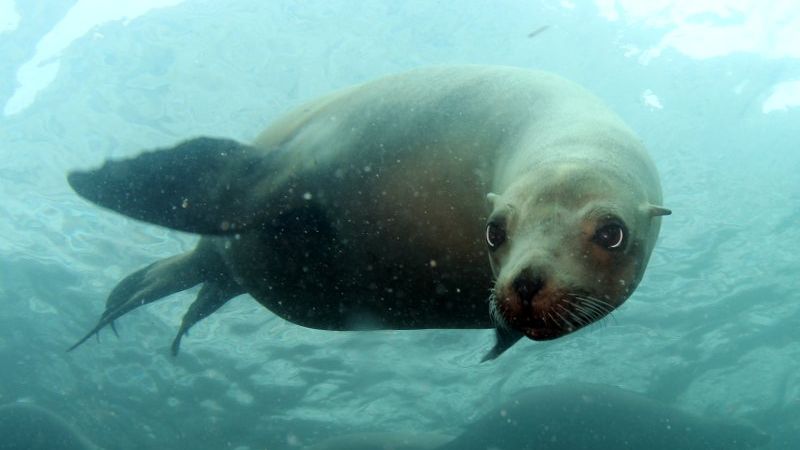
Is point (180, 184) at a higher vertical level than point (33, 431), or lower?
higher

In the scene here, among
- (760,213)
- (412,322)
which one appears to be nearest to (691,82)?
(760,213)

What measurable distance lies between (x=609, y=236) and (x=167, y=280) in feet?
13.8

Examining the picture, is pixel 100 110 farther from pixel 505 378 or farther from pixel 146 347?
pixel 505 378

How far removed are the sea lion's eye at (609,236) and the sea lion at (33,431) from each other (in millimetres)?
16930

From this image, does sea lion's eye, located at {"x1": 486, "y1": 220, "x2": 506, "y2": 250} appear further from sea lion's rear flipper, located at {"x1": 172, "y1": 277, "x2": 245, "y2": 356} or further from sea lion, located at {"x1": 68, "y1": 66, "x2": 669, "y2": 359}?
sea lion's rear flipper, located at {"x1": 172, "y1": 277, "x2": 245, "y2": 356}

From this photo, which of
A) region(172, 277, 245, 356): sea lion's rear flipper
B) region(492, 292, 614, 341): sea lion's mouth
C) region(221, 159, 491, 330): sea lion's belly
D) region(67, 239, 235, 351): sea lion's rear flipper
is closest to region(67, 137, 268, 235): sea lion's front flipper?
region(221, 159, 491, 330): sea lion's belly

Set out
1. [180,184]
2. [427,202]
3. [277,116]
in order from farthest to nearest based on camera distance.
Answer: [277,116], [180,184], [427,202]

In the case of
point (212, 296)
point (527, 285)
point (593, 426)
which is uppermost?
point (527, 285)

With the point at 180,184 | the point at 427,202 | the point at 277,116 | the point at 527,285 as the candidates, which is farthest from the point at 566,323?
the point at 277,116

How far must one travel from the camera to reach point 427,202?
285cm

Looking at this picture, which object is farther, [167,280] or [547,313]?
[167,280]

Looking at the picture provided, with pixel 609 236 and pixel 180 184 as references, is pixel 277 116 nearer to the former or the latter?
pixel 180 184

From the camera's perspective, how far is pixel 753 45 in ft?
32.4

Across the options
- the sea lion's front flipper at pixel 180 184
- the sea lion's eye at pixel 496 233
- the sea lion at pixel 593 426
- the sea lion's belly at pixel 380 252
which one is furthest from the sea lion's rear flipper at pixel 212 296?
the sea lion at pixel 593 426
